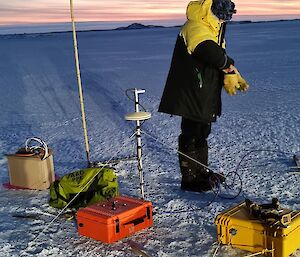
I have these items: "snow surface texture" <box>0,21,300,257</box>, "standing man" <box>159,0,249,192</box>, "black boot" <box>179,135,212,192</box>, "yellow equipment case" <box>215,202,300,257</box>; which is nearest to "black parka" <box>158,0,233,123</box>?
"standing man" <box>159,0,249,192</box>

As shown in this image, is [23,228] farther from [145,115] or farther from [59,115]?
[59,115]

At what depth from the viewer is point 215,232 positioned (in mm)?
3566

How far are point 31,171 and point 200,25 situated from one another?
210 centimetres

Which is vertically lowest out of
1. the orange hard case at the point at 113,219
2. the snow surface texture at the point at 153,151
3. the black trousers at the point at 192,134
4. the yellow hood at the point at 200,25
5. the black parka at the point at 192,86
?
the snow surface texture at the point at 153,151

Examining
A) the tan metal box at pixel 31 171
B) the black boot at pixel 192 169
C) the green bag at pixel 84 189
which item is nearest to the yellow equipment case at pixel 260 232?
the black boot at pixel 192 169

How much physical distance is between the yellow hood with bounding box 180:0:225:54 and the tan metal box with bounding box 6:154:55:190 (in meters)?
1.77

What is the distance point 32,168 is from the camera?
4.66 meters

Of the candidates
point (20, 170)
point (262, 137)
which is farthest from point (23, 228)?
point (262, 137)

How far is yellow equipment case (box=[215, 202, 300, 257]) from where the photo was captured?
3.01 m

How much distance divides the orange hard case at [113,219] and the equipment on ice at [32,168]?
1.12m

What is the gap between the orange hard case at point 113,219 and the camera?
3428 mm

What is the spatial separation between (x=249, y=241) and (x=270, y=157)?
229 cm

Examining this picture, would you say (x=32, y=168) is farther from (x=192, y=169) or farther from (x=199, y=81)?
(x=199, y=81)

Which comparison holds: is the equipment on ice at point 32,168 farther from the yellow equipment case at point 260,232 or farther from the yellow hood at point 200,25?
the yellow equipment case at point 260,232
